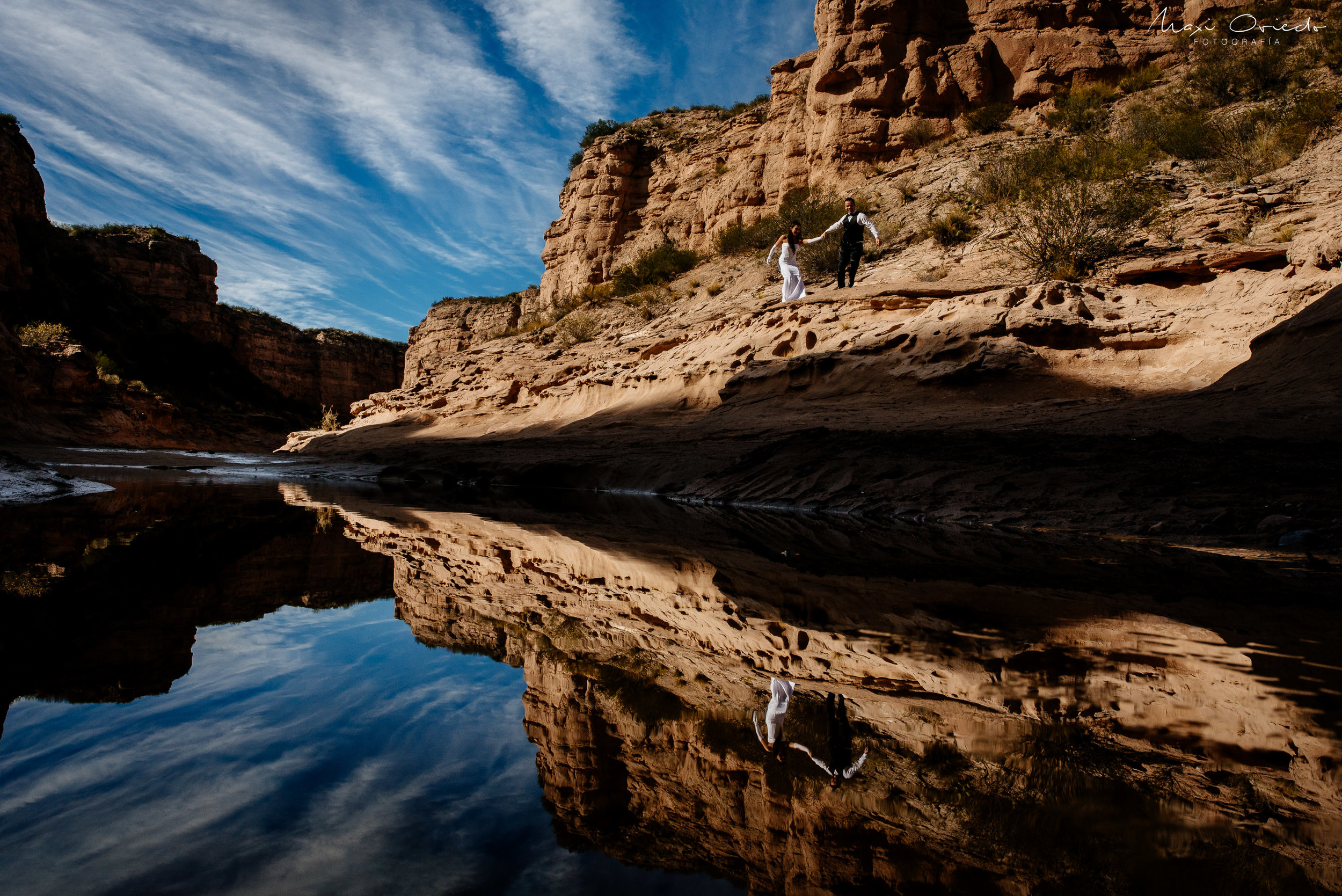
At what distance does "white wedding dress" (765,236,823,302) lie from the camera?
54.9ft

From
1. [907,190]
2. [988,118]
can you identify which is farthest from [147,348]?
[988,118]

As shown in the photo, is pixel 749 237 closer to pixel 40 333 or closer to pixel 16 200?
pixel 40 333

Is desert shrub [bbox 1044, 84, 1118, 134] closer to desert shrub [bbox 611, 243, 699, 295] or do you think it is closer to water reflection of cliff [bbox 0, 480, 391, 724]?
desert shrub [bbox 611, 243, 699, 295]

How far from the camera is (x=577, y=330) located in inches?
1047

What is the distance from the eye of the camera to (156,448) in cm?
3309

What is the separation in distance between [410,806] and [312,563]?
3.84 m

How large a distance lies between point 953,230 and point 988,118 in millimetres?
9085

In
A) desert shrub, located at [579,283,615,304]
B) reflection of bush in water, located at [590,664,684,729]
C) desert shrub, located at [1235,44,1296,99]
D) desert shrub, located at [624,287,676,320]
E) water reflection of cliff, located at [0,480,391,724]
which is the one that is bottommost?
reflection of bush in water, located at [590,664,684,729]

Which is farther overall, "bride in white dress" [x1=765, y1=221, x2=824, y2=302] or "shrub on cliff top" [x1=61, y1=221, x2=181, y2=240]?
"shrub on cliff top" [x1=61, y1=221, x2=181, y2=240]

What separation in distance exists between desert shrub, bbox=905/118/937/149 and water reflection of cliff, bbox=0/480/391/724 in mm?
24460

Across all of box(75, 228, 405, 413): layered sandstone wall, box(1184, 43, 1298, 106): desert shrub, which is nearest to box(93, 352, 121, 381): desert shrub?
box(75, 228, 405, 413): layered sandstone wall

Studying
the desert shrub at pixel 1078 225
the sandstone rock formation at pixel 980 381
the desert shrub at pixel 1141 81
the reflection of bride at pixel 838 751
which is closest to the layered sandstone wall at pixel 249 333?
the sandstone rock formation at pixel 980 381

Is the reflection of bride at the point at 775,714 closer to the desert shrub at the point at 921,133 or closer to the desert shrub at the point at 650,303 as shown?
the desert shrub at the point at 650,303

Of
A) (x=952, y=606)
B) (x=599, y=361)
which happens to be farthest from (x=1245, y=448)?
(x=599, y=361)
